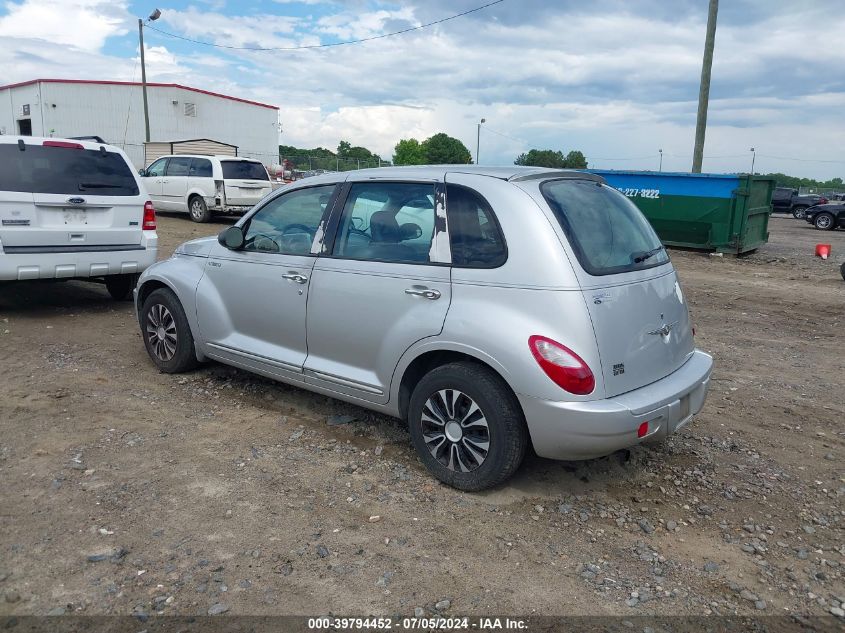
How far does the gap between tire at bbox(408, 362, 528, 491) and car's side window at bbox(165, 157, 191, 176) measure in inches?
637

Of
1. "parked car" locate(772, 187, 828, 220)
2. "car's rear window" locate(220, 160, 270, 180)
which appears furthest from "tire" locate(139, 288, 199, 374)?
"parked car" locate(772, 187, 828, 220)

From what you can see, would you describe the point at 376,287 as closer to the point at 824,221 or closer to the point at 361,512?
the point at 361,512

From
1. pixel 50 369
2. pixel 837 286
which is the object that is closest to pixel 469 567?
pixel 50 369

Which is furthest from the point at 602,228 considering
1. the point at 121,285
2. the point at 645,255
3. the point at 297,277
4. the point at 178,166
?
the point at 178,166

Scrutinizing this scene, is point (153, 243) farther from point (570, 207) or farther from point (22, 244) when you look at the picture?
point (570, 207)

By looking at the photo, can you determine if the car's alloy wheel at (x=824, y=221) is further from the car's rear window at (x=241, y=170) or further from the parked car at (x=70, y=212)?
the parked car at (x=70, y=212)

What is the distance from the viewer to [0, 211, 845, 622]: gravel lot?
294cm

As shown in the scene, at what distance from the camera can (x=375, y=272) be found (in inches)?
161

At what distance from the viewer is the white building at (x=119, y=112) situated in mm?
44875

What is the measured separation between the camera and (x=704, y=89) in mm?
17062

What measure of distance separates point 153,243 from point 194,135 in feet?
152

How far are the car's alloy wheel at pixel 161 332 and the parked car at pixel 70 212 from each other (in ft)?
6.78

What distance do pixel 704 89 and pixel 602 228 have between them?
15.4 meters

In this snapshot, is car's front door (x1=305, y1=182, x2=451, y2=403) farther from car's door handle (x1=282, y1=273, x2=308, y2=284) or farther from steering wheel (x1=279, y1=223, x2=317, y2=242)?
steering wheel (x1=279, y1=223, x2=317, y2=242)
